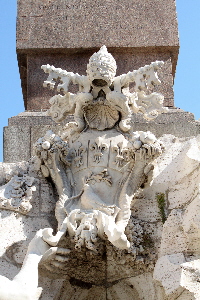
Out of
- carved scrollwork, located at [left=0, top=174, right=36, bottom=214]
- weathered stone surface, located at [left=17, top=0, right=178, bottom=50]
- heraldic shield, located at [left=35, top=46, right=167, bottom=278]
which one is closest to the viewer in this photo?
heraldic shield, located at [left=35, top=46, right=167, bottom=278]

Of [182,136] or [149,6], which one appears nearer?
[182,136]

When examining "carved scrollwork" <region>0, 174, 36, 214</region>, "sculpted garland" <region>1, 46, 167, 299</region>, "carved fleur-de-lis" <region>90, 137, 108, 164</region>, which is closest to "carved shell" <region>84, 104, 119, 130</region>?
"sculpted garland" <region>1, 46, 167, 299</region>

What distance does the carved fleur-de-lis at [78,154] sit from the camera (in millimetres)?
8219

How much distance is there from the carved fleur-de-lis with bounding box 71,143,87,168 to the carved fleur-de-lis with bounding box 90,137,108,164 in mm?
95

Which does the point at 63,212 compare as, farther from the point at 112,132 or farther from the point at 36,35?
the point at 36,35

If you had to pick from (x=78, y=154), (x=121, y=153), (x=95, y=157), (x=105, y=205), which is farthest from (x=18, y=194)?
(x=121, y=153)

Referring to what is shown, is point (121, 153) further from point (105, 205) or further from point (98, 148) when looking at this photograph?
point (105, 205)

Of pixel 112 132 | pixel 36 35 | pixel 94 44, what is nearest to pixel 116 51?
pixel 94 44

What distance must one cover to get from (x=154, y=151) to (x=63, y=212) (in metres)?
0.99

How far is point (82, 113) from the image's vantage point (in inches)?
334

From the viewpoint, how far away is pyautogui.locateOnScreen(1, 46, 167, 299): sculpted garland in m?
7.50

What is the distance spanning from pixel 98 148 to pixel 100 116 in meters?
0.43

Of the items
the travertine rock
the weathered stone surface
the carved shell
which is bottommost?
the travertine rock

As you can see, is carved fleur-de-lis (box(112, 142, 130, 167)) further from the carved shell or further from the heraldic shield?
the carved shell
